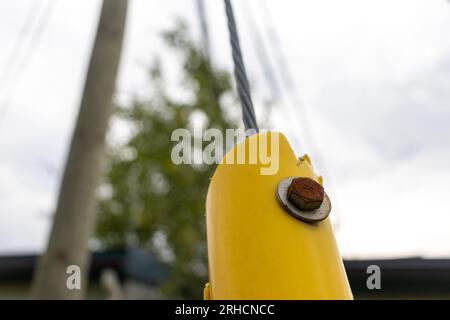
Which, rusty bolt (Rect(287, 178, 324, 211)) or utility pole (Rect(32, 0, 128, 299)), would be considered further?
utility pole (Rect(32, 0, 128, 299))

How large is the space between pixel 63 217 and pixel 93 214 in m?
0.14

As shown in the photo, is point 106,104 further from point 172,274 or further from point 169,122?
point 169,122

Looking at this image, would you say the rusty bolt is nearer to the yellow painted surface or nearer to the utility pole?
the yellow painted surface

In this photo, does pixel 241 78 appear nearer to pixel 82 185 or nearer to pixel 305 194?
pixel 305 194

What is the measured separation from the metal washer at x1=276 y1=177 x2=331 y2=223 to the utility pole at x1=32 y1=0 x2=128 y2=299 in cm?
167

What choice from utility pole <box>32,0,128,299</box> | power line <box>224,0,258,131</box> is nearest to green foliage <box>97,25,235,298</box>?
utility pole <box>32,0,128,299</box>

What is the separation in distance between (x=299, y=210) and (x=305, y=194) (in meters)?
0.02

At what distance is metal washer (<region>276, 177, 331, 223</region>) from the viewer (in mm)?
770

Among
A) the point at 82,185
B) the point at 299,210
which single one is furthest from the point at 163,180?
the point at 299,210

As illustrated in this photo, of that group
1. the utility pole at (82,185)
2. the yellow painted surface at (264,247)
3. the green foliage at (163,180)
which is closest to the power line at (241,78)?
the yellow painted surface at (264,247)

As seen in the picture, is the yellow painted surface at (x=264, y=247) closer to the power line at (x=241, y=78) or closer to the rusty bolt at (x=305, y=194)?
the rusty bolt at (x=305, y=194)

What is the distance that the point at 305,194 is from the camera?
77 cm

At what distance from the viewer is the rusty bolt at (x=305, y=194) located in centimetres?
77
